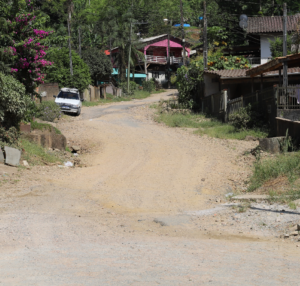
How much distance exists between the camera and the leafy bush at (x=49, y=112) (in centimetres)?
2535

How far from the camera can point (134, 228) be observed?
26.5 feet

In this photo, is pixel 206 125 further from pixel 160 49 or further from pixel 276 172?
pixel 160 49

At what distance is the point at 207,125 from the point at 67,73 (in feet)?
65.3

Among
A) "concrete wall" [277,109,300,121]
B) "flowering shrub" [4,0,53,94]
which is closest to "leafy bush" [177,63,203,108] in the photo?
"concrete wall" [277,109,300,121]

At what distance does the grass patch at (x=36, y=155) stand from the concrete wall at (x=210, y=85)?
1637cm

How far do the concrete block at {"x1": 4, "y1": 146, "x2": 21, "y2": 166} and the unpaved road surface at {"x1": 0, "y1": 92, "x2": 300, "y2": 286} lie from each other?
0.76m

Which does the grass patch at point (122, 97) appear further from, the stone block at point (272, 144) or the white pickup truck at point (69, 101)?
the stone block at point (272, 144)

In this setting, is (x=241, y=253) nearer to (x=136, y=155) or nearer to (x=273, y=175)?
(x=273, y=175)

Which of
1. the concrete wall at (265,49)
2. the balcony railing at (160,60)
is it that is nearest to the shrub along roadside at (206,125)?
the concrete wall at (265,49)

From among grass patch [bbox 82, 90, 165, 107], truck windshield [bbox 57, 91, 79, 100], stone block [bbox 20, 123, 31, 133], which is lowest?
stone block [bbox 20, 123, 31, 133]

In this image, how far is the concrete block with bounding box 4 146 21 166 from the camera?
13.0 meters

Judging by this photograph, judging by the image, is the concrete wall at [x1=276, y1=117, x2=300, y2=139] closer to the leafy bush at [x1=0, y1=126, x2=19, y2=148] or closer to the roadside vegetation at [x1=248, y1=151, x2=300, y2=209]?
the roadside vegetation at [x1=248, y1=151, x2=300, y2=209]

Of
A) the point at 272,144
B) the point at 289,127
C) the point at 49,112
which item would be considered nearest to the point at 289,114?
the point at 289,127

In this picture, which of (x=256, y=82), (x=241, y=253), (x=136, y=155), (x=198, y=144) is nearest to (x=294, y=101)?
(x=198, y=144)
